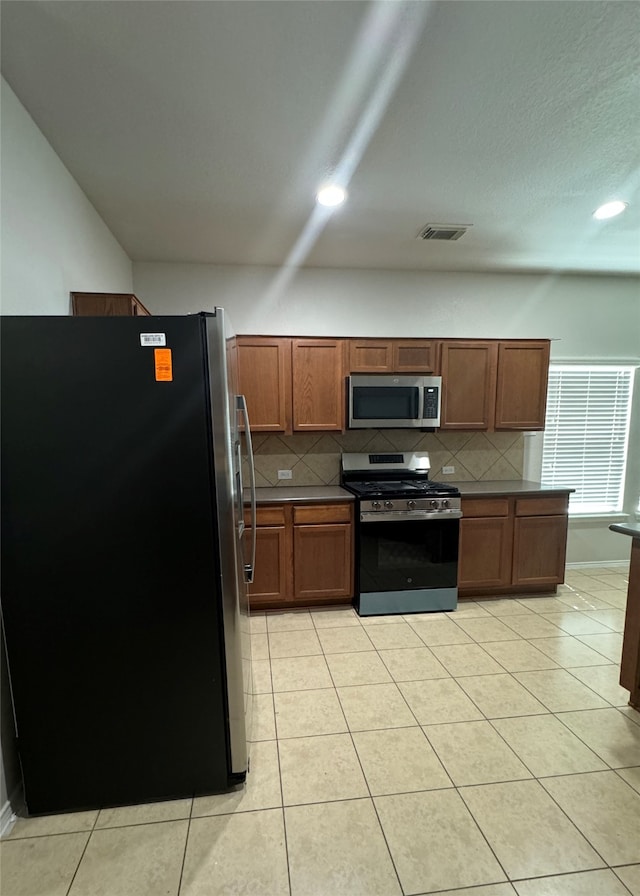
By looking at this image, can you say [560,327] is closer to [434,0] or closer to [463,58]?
[463,58]

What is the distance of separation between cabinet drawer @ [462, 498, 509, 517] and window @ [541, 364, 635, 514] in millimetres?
973

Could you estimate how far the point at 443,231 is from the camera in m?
2.77

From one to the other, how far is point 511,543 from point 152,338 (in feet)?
10.2

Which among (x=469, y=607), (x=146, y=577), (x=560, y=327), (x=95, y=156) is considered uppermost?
(x=95, y=156)

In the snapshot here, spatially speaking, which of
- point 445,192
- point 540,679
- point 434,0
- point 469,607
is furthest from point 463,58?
point 469,607

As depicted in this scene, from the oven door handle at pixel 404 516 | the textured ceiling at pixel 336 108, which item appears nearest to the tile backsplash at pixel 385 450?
the oven door handle at pixel 404 516

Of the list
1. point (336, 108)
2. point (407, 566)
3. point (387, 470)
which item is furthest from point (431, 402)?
point (336, 108)

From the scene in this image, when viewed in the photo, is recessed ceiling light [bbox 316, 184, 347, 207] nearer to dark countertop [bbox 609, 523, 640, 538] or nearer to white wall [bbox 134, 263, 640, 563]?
white wall [bbox 134, 263, 640, 563]

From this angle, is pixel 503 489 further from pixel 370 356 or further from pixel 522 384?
pixel 370 356

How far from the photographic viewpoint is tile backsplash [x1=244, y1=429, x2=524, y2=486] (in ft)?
11.6

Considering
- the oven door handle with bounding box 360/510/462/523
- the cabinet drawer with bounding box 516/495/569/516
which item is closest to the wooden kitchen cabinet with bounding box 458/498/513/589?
the cabinet drawer with bounding box 516/495/569/516

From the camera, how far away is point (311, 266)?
342cm

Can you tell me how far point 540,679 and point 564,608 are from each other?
1.11 metres

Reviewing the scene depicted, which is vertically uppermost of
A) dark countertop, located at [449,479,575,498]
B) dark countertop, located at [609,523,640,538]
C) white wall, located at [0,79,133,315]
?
white wall, located at [0,79,133,315]
